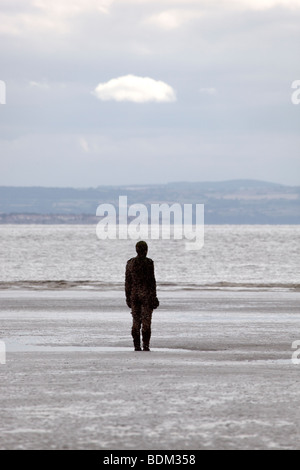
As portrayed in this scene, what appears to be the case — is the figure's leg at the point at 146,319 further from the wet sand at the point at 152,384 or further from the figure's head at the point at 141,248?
the figure's head at the point at 141,248

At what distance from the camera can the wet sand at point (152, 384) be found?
970cm

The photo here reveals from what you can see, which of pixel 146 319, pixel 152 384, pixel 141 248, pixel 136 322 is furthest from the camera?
pixel 136 322

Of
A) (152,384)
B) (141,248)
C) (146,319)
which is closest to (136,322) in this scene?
(146,319)

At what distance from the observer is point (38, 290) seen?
39.7 meters

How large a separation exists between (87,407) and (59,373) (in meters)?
3.03

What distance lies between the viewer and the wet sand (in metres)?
9.70

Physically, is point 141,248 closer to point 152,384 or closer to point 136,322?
point 136,322

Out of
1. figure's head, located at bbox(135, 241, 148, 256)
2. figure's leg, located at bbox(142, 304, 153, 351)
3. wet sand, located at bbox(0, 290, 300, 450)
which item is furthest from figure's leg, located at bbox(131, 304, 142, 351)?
figure's head, located at bbox(135, 241, 148, 256)

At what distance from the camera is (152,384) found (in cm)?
1307

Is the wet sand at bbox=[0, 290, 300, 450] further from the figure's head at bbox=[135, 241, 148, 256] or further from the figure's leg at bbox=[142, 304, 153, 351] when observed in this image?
the figure's head at bbox=[135, 241, 148, 256]

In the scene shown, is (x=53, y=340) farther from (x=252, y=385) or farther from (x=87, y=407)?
(x=87, y=407)

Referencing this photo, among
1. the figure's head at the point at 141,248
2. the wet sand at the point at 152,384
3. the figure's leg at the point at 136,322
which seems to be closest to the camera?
the wet sand at the point at 152,384

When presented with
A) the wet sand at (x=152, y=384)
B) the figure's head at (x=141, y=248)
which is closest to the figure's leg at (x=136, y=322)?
the wet sand at (x=152, y=384)
